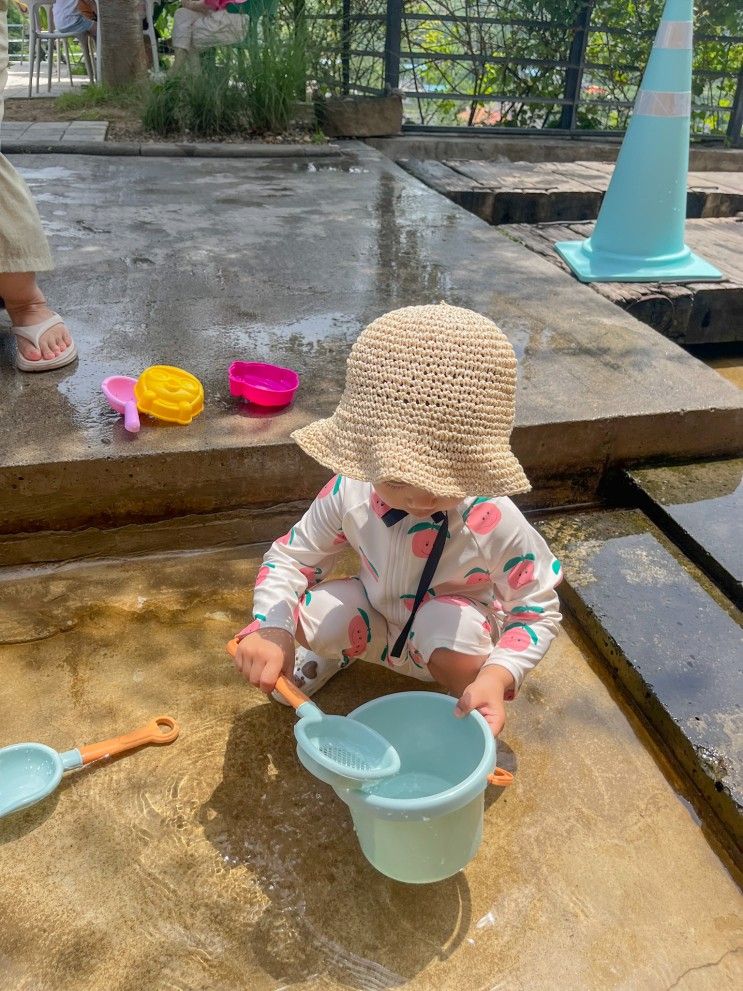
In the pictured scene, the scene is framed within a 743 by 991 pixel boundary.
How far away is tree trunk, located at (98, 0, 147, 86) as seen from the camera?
308 inches

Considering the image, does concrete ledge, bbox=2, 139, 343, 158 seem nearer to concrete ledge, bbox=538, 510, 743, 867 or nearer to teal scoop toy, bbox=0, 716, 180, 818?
concrete ledge, bbox=538, 510, 743, 867

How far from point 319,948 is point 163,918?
266mm

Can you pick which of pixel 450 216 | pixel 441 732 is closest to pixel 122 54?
pixel 450 216

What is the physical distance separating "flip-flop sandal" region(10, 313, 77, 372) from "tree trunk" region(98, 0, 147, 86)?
6746 mm

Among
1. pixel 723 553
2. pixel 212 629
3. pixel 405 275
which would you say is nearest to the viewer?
pixel 212 629

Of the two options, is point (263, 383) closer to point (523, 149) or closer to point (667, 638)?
point (667, 638)

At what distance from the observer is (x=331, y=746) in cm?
127

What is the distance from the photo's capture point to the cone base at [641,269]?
11.9 ft

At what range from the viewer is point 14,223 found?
2258 millimetres

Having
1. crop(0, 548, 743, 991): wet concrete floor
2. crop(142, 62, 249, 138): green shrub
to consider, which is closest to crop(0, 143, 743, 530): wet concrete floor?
crop(0, 548, 743, 991): wet concrete floor

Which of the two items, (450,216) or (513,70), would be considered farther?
(513,70)

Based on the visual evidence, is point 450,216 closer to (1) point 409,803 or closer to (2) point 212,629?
(2) point 212,629

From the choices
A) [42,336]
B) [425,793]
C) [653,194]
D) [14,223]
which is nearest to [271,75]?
[653,194]

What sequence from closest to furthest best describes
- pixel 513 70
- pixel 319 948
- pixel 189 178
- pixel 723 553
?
pixel 319 948 < pixel 723 553 < pixel 189 178 < pixel 513 70
